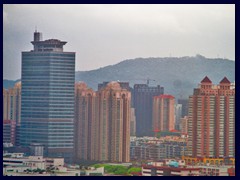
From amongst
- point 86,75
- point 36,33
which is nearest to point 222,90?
point 86,75

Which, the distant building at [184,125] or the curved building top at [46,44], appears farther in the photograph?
the distant building at [184,125]

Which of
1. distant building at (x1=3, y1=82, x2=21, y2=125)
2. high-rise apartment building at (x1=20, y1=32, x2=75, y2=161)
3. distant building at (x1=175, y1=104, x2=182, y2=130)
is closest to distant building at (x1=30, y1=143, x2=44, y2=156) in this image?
high-rise apartment building at (x1=20, y1=32, x2=75, y2=161)

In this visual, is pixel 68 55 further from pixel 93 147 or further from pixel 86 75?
pixel 93 147

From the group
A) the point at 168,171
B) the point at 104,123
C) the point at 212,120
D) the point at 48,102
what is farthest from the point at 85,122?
the point at 212,120

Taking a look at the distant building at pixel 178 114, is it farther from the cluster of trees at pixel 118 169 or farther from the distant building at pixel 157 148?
the cluster of trees at pixel 118 169

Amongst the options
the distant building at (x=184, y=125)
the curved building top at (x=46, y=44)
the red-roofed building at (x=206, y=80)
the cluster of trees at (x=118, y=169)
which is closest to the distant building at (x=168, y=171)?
Answer: the cluster of trees at (x=118, y=169)

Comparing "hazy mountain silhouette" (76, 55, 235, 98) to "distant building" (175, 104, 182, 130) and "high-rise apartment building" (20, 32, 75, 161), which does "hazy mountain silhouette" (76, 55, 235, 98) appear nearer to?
"distant building" (175, 104, 182, 130)

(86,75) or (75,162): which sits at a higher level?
(86,75)
